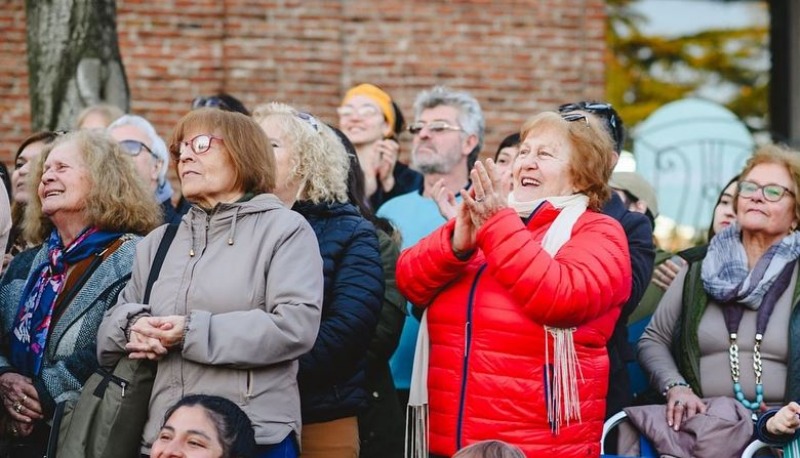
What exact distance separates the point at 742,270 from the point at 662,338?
1.56 ft

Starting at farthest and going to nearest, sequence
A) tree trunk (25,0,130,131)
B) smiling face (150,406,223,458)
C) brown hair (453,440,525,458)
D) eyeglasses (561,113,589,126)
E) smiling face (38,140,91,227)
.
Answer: tree trunk (25,0,130,131) < smiling face (38,140,91,227) < eyeglasses (561,113,589,126) < smiling face (150,406,223,458) < brown hair (453,440,525,458)

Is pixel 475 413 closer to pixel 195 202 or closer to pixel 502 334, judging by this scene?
pixel 502 334

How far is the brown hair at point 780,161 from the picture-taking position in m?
5.51

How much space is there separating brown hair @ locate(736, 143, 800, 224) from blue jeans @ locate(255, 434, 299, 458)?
7.59 ft

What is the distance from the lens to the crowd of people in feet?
14.4

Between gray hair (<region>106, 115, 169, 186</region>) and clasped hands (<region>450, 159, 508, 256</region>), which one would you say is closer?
clasped hands (<region>450, 159, 508, 256</region>)

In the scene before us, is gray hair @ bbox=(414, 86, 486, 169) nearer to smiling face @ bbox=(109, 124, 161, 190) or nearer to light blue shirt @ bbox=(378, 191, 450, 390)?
light blue shirt @ bbox=(378, 191, 450, 390)

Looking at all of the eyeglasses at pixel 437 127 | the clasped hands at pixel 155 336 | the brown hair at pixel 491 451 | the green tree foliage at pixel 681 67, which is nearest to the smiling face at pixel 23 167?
the eyeglasses at pixel 437 127

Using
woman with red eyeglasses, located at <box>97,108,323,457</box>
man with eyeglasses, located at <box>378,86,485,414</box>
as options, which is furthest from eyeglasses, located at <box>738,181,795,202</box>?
woman with red eyeglasses, located at <box>97,108,323,457</box>

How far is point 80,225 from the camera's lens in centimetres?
532

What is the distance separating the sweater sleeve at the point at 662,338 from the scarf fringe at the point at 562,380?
1.09 meters

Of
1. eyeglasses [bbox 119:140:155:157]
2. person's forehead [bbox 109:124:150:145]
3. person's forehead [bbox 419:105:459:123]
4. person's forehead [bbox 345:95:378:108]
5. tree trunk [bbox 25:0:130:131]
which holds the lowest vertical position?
eyeglasses [bbox 119:140:155:157]

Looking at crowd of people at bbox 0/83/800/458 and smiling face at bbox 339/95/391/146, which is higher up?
smiling face at bbox 339/95/391/146

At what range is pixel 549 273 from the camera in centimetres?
434
